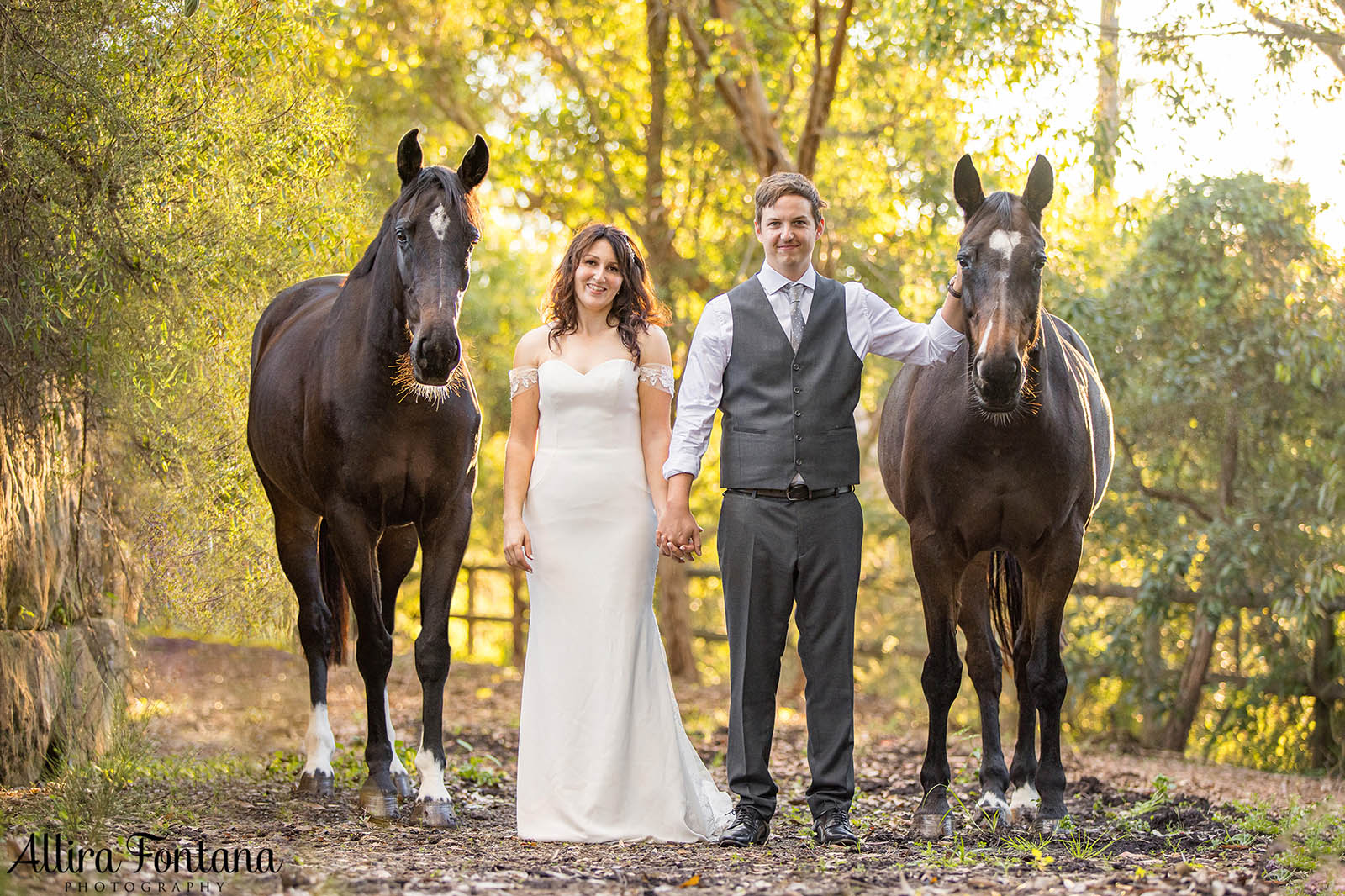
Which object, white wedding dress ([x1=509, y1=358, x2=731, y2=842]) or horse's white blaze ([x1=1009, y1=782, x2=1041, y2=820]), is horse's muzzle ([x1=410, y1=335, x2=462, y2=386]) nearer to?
white wedding dress ([x1=509, y1=358, x2=731, y2=842])

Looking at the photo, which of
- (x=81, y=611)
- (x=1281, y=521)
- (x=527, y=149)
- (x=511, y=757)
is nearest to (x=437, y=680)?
(x=81, y=611)

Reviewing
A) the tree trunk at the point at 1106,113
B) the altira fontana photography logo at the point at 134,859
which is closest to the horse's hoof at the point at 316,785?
the altira fontana photography logo at the point at 134,859

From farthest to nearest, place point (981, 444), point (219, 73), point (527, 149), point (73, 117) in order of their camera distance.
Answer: point (527, 149)
point (219, 73)
point (73, 117)
point (981, 444)

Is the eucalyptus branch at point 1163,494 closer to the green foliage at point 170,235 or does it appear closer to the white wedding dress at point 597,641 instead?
the white wedding dress at point 597,641

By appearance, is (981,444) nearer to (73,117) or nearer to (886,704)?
(73,117)

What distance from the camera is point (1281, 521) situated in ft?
27.7

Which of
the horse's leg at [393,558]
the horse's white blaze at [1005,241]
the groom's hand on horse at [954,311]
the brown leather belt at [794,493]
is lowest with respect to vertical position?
the horse's leg at [393,558]

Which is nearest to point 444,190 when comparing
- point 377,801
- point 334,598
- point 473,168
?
point 473,168

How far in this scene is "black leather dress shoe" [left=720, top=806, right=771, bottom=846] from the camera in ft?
13.6

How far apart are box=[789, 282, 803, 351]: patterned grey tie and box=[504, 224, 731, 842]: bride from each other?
0.63m

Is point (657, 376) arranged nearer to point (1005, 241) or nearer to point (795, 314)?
point (795, 314)

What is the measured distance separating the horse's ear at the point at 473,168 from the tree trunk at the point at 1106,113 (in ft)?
15.6

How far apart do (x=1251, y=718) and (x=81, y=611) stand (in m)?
8.25

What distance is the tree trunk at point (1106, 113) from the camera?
792 cm
